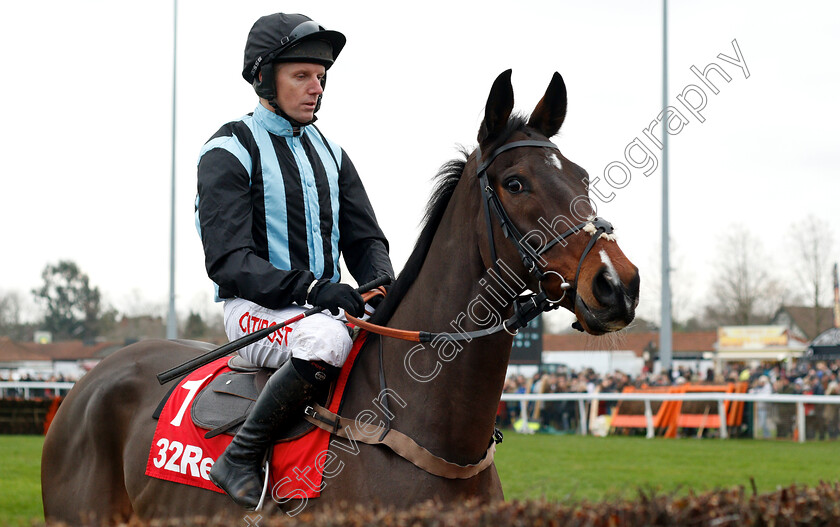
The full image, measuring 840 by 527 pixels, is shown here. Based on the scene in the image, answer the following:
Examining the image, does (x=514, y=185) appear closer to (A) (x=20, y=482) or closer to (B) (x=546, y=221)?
(B) (x=546, y=221)

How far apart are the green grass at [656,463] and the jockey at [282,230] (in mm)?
4171

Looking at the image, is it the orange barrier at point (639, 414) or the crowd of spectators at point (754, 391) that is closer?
the crowd of spectators at point (754, 391)

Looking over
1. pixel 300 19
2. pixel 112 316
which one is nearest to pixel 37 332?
pixel 112 316

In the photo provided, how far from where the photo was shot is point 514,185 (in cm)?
295

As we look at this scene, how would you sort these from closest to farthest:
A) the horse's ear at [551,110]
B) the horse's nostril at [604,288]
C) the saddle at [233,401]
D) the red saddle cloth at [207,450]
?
the horse's nostril at [604,288] < the red saddle cloth at [207,450] < the saddle at [233,401] < the horse's ear at [551,110]

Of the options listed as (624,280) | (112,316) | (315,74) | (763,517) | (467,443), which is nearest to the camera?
(763,517)

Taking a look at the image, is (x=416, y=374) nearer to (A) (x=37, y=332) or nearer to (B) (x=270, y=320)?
(B) (x=270, y=320)

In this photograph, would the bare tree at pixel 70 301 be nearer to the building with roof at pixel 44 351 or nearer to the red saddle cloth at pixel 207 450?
the building with roof at pixel 44 351

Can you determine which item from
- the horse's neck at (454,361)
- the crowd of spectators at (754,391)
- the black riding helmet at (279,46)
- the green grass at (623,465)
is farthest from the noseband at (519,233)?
the crowd of spectators at (754,391)

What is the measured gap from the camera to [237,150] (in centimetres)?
341

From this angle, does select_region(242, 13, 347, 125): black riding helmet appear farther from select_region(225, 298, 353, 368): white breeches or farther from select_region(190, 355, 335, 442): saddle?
select_region(190, 355, 335, 442): saddle

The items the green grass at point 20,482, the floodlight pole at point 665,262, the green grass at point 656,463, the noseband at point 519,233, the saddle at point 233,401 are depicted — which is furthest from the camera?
the floodlight pole at point 665,262

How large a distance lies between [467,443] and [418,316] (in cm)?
53

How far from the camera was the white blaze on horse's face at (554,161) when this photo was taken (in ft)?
9.60
